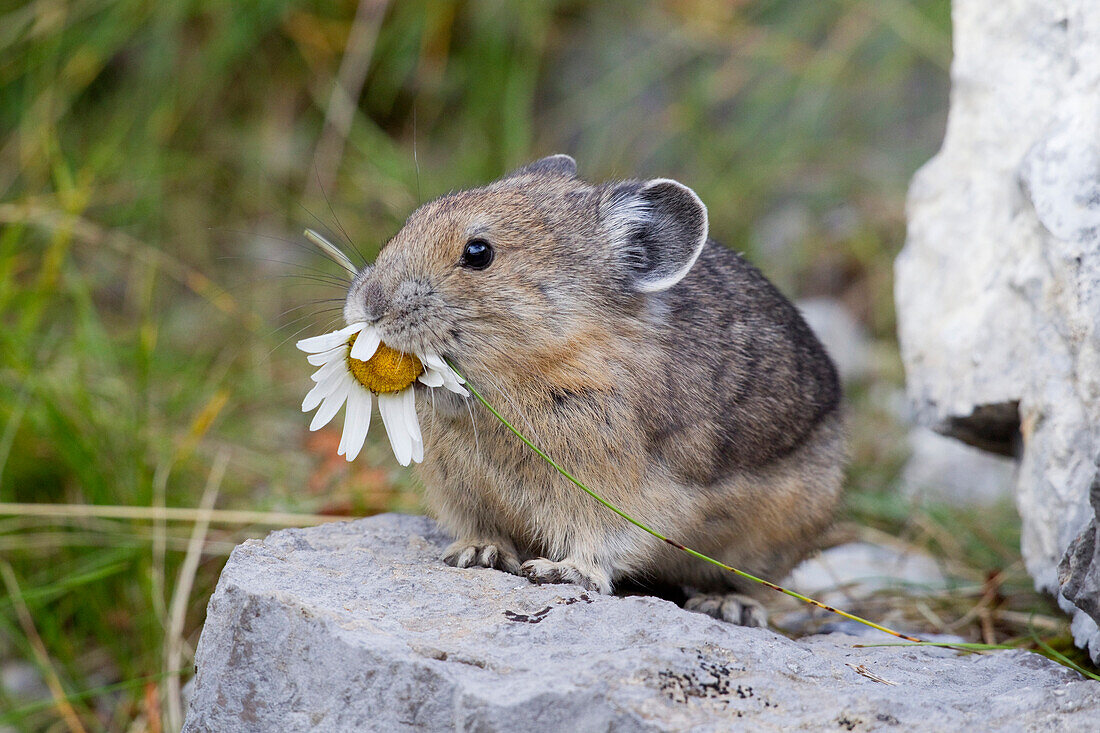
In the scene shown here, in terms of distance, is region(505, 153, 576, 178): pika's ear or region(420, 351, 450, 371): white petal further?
region(505, 153, 576, 178): pika's ear

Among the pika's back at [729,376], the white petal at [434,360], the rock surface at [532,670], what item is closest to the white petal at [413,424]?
the white petal at [434,360]

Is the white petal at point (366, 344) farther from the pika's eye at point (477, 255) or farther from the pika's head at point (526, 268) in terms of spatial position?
the pika's eye at point (477, 255)

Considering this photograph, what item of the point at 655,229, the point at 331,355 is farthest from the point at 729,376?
the point at 331,355

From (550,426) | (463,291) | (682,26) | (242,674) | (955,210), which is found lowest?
(242,674)

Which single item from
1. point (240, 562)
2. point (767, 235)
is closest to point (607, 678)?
point (240, 562)

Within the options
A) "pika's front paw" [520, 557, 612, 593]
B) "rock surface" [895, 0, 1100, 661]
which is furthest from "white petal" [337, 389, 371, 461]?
"rock surface" [895, 0, 1100, 661]

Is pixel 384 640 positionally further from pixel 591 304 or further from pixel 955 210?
pixel 955 210

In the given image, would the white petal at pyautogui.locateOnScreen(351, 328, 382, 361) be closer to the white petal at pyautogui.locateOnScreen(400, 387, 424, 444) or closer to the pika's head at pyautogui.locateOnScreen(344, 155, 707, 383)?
the pika's head at pyautogui.locateOnScreen(344, 155, 707, 383)
